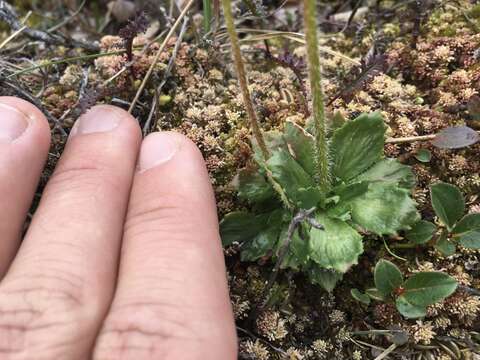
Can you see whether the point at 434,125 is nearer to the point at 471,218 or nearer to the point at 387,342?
the point at 471,218

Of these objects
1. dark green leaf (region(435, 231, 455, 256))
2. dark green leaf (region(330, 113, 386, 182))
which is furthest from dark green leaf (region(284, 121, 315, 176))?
dark green leaf (region(435, 231, 455, 256))

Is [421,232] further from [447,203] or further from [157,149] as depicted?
[157,149]

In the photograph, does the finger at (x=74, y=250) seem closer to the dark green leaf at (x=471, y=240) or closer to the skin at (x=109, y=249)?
the skin at (x=109, y=249)

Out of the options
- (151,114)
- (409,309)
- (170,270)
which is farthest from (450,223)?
(151,114)

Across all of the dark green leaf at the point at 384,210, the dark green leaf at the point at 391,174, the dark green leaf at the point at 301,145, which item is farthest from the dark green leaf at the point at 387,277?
the dark green leaf at the point at 301,145

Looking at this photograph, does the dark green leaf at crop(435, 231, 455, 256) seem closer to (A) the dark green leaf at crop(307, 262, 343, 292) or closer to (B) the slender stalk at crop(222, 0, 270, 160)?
(A) the dark green leaf at crop(307, 262, 343, 292)

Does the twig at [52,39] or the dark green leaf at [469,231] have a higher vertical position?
the twig at [52,39]
